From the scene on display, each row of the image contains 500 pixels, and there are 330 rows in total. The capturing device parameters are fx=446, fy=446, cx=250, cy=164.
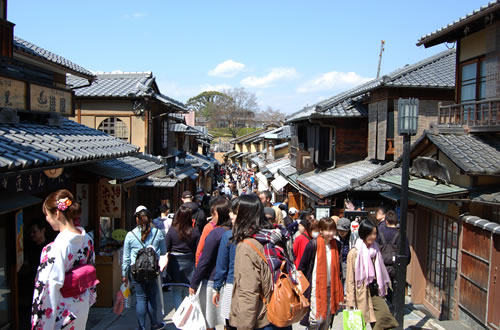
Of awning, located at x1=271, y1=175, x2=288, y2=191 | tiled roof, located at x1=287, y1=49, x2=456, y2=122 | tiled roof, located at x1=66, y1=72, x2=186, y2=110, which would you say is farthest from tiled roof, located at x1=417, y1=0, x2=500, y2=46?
awning, located at x1=271, y1=175, x2=288, y2=191

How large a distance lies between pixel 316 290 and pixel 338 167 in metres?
11.3

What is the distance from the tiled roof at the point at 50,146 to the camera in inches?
215

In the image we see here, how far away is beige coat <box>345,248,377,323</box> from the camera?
6531 mm

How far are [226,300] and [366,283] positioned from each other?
98.4 inches

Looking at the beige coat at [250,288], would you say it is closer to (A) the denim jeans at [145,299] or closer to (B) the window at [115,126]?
(A) the denim jeans at [145,299]

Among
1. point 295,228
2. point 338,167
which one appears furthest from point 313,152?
point 295,228

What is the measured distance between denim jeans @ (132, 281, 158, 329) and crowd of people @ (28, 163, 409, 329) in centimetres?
2

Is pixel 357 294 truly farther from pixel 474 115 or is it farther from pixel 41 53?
pixel 41 53

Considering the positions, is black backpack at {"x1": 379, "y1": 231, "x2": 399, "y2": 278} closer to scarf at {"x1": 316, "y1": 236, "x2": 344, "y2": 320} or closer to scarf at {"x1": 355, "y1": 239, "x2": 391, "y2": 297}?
scarf at {"x1": 355, "y1": 239, "x2": 391, "y2": 297}

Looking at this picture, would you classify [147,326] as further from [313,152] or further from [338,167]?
[313,152]

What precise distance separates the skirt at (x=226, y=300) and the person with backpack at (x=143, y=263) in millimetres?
1968

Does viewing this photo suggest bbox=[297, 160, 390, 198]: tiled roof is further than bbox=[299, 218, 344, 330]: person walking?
Yes

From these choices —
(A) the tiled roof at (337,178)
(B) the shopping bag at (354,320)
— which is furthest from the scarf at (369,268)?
(A) the tiled roof at (337,178)

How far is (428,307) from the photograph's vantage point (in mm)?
9891
